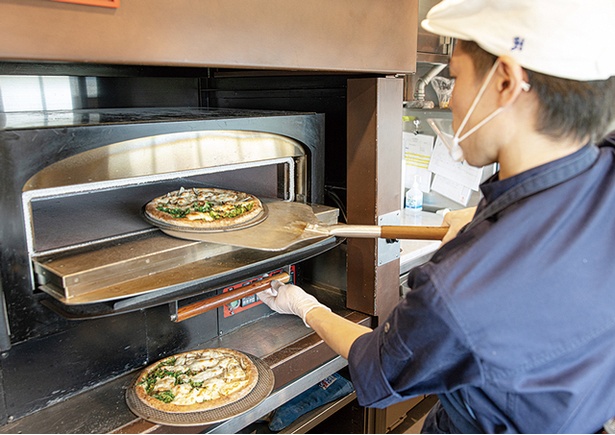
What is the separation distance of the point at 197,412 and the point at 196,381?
0.09 meters

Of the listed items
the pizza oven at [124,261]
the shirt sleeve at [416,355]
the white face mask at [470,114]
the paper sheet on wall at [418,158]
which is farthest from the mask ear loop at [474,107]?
the paper sheet on wall at [418,158]

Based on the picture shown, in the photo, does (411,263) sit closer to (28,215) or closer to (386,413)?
(386,413)

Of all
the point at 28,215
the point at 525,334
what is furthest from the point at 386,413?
the point at 28,215

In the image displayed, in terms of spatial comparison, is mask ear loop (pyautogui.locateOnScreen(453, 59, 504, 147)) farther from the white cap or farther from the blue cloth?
the blue cloth

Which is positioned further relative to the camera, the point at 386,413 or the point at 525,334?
the point at 386,413

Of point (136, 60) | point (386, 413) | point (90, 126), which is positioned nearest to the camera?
point (136, 60)

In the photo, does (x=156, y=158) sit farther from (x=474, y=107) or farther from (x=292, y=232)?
(x=474, y=107)

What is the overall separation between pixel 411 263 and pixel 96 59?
1.64 meters

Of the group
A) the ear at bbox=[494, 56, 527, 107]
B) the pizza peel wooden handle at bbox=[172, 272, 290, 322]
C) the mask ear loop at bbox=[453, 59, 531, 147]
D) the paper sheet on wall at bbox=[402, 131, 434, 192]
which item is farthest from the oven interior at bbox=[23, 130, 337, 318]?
the paper sheet on wall at bbox=[402, 131, 434, 192]

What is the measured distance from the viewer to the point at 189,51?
3.27 feet

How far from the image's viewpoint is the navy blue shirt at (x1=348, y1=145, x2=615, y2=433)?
818mm

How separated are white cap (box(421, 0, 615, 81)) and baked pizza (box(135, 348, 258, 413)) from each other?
92 cm

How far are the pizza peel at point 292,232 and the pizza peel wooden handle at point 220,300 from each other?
191 millimetres

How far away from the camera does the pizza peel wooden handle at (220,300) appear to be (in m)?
1.28
